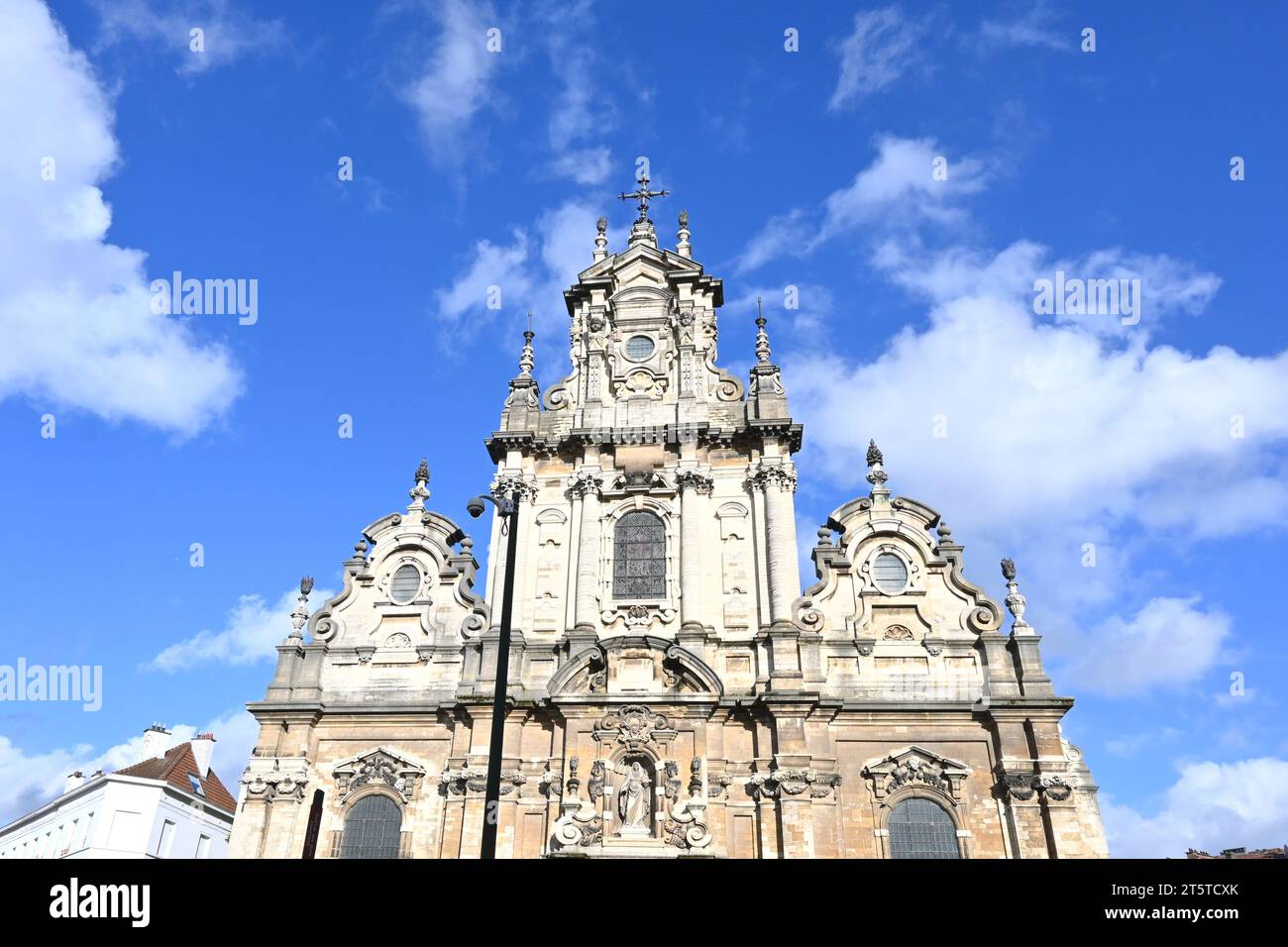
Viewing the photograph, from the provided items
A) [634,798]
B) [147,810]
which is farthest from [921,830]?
[147,810]

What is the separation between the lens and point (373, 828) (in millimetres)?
21359

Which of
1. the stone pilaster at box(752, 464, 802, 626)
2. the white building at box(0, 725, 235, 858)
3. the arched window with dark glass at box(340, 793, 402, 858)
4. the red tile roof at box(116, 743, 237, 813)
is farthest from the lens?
the red tile roof at box(116, 743, 237, 813)

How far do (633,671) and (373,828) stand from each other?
7.03m

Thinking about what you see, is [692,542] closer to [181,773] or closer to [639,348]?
[639,348]

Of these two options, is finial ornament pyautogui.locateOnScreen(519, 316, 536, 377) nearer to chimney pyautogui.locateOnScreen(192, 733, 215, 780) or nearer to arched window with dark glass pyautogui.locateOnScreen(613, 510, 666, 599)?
arched window with dark glass pyautogui.locateOnScreen(613, 510, 666, 599)

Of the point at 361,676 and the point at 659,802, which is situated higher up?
the point at 361,676

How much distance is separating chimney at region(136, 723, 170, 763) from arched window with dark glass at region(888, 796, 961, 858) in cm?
3413

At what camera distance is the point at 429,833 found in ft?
68.8

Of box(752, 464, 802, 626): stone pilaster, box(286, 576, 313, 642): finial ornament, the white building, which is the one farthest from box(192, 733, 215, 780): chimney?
box(752, 464, 802, 626): stone pilaster

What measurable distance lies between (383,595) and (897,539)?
13.7 m

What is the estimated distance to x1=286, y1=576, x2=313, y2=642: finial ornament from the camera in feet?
78.3
